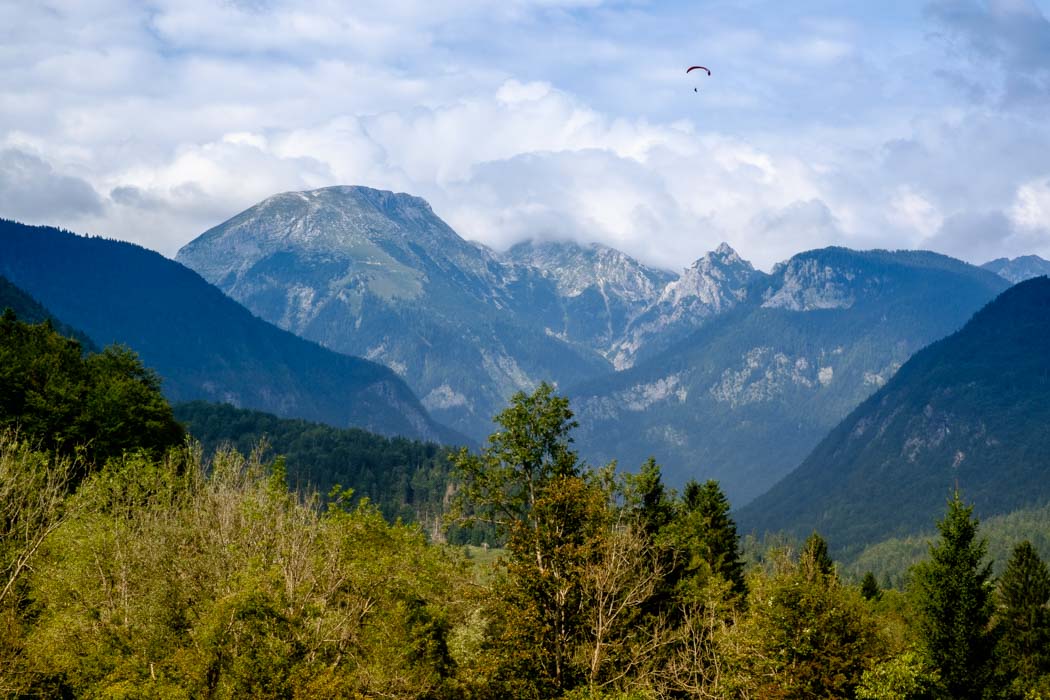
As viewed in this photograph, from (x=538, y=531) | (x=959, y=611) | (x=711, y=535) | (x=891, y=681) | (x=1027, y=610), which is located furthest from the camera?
(x=711, y=535)

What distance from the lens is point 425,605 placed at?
53.9 meters

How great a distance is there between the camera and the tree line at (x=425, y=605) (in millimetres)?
45250

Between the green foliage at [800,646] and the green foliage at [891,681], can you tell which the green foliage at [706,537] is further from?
the green foliage at [891,681]

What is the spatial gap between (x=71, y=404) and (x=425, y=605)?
59.2 m

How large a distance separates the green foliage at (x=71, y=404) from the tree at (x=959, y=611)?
216ft

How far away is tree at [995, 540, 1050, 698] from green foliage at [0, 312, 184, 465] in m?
79.9

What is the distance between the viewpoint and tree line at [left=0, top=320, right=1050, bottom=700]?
4525 centimetres

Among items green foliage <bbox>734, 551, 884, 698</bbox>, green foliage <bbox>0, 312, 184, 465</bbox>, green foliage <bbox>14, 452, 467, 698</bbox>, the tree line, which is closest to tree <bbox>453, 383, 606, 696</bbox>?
the tree line

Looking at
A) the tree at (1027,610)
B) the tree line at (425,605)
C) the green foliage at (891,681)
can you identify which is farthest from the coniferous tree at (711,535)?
the green foliage at (891,681)

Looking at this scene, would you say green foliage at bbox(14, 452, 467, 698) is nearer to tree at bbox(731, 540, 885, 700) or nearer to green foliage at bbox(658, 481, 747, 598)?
tree at bbox(731, 540, 885, 700)

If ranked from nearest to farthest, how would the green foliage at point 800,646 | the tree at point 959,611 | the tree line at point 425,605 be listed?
the tree line at point 425,605 < the green foliage at point 800,646 < the tree at point 959,611

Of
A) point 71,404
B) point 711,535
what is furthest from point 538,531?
point 71,404

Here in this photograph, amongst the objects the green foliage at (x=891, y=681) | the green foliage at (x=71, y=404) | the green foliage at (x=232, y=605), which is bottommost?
the green foliage at (x=891, y=681)

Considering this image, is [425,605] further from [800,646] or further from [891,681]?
[891,681]
